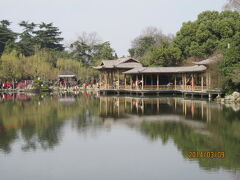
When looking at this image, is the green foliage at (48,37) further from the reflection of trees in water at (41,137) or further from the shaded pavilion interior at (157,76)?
the reflection of trees in water at (41,137)

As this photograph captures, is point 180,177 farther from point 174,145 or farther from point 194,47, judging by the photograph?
point 194,47

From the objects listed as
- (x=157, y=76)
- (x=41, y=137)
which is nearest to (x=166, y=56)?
(x=157, y=76)

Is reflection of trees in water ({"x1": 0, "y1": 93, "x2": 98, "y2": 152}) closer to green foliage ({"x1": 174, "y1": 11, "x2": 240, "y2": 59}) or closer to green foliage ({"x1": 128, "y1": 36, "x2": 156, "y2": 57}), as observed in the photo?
green foliage ({"x1": 174, "y1": 11, "x2": 240, "y2": 59})

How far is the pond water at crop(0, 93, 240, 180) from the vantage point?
10852 mm

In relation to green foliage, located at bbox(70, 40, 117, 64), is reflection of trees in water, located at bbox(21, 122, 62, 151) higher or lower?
lower

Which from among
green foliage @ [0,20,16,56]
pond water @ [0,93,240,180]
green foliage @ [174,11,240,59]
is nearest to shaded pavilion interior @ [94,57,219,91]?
green foliage @ [174,11,240,59]

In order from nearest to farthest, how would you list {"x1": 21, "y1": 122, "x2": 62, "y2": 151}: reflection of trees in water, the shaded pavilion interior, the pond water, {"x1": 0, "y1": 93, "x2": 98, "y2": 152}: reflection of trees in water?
the pond water < {"x1": 21, "y1": 122, "x2": 62, "y2": 151}: reflection of trees in water < {"x1": 0, "y1": 93, "x2": 98, "y2": 152}: reflection of trees in water < the shaded pavilion interior

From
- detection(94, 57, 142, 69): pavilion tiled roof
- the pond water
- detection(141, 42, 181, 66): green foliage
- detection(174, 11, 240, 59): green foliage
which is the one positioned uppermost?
detection(174, 11, 240, 59): green foliage

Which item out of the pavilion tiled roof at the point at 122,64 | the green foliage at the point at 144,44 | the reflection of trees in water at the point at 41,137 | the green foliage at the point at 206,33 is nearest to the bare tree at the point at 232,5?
the green foliage at the point at 206,33

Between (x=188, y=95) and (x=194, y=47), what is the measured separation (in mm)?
7360

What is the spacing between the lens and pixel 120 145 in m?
14.3

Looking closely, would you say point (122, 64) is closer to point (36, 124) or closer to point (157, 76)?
point (157, 76)

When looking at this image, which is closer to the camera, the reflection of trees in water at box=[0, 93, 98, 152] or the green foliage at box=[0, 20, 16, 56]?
the reflection of trees in water at box=[0, 93, 98, 152]

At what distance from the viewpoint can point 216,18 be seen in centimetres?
4316
